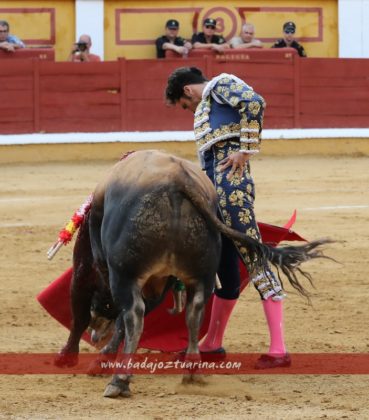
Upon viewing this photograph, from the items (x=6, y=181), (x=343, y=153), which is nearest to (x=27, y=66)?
(x=6, y=181)

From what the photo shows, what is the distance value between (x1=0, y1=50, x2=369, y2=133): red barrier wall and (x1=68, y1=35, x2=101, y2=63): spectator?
258 millimetres

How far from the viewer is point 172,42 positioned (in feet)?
43.0

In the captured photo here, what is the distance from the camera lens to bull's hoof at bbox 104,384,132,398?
3893 mm

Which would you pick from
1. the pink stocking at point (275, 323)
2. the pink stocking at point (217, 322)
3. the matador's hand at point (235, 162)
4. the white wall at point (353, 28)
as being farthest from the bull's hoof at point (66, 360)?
the white wall at point (353, 28)

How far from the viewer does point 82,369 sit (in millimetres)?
4434

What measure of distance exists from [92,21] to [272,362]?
992 centimetres

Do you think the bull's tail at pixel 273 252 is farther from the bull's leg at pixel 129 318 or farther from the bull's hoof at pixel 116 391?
the bull's hoof at pixel 116 391

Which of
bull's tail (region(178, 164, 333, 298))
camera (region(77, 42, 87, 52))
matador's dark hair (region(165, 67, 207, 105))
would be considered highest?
camera (region(77, 42, 87, 52))

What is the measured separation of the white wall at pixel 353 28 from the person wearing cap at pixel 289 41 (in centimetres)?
111

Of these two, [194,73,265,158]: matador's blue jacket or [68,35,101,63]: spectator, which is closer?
[194,73,265,158]: matador's blue jacket

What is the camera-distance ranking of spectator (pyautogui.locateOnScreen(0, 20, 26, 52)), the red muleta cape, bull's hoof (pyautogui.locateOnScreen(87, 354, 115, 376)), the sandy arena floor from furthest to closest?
spectator (pyautogui.locateOnScreen(0, 20, 26, 52))
the red muleta cape
bull's hoof (pyautogui.locateOnScreen(87, 354, 115, 376))
the sandy arena floor

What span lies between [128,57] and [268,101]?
1922 mm

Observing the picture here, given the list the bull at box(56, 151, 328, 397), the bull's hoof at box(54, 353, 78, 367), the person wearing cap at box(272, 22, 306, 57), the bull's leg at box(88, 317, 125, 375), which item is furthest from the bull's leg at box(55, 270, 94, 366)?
the person wearing cap at box(272, 22, 306, 57)

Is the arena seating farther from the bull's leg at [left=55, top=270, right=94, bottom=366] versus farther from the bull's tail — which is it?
the bull's tail
